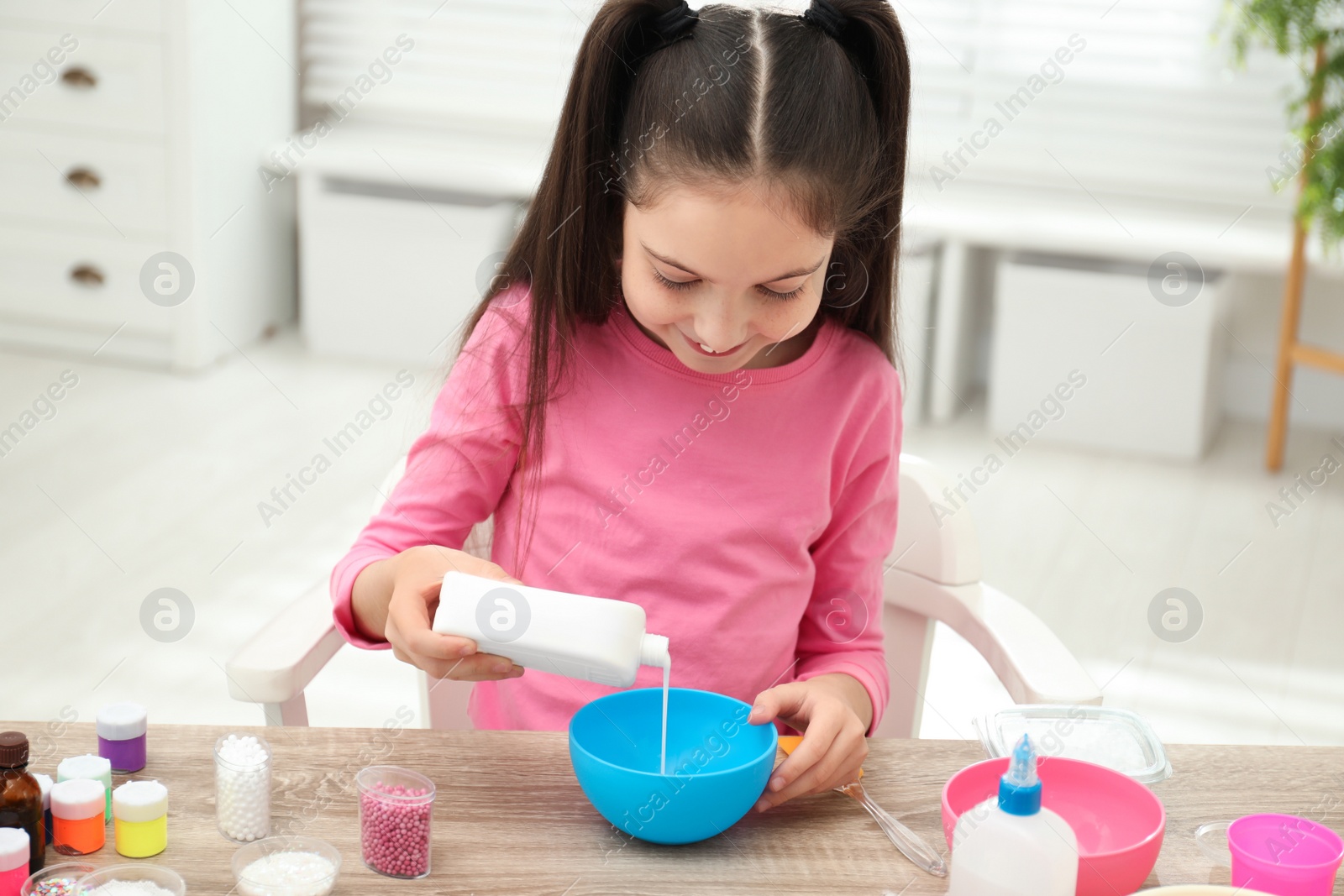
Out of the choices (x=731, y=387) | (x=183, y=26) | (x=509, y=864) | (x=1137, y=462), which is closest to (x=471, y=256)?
(x=183, y=26)

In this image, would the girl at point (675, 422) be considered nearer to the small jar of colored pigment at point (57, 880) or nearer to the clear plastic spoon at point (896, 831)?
A: the clear plastic spoon at point (896, 831)

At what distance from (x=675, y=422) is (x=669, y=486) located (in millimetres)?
52

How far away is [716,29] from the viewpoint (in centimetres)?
96

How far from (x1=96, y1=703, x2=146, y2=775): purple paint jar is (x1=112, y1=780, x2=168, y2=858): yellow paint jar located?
7 cm

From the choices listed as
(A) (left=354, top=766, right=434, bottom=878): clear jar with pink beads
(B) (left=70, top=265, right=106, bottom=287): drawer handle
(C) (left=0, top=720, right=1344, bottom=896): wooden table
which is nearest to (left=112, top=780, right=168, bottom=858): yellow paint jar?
(C) (left=0, top=720, right=1344, bottom=896): wooden table

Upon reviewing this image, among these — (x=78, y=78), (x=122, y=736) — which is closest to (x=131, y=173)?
(x=78, y=78)

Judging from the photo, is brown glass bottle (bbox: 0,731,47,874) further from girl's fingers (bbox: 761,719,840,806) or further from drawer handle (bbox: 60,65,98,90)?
drawer handle (bbox: 60,65,98,90)

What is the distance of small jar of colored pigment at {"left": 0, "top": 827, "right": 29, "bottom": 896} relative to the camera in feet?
2.47

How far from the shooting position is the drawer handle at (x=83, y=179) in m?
3.36

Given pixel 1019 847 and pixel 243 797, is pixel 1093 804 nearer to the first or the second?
pixel 1019 847

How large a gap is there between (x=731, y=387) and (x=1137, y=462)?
2.33 m

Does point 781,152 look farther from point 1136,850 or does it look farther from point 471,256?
point 471,256

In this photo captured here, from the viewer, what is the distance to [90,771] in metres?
0.84

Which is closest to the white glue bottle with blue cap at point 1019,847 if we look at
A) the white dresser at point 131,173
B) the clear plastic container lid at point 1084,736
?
the clear plastic container lid at point 1084,736
